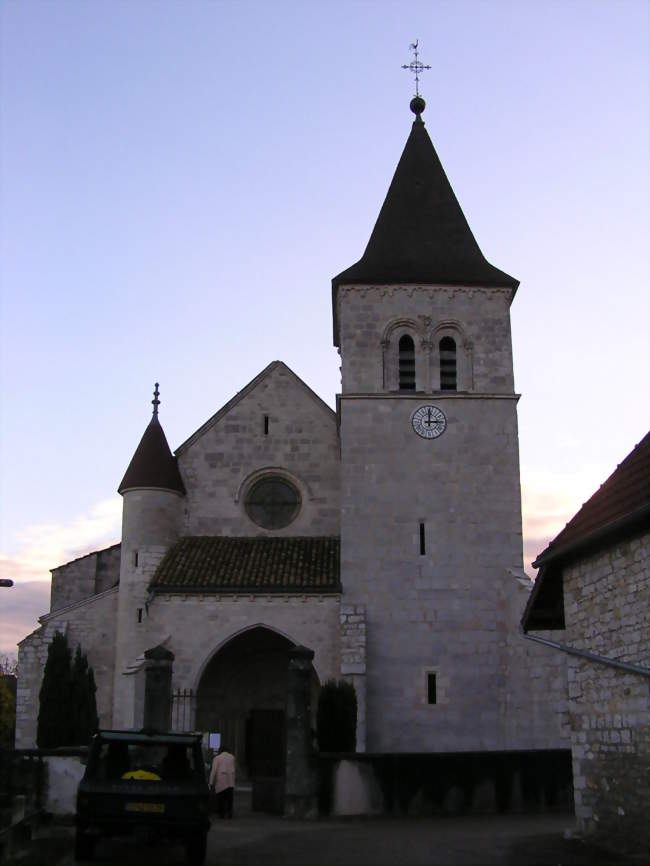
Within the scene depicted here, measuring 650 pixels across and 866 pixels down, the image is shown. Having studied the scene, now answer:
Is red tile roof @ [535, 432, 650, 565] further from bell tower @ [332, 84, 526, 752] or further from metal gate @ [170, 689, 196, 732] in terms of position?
metal gate @ [170, 689, 196, 732]

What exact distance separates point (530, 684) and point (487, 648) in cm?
130

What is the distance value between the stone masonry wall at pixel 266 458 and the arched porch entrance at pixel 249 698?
310 centimetres

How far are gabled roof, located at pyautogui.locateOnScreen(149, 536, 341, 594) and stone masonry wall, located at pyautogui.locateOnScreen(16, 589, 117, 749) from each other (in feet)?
7.28

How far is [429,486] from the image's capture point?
25734 millimetres

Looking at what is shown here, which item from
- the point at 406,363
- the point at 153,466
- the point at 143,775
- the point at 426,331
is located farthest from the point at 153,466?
the point at 143,775

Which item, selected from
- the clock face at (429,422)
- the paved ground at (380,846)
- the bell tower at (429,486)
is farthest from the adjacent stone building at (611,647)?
the clock face at (429,422)

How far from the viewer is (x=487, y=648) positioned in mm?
24422

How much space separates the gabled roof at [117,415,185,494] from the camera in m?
27.0

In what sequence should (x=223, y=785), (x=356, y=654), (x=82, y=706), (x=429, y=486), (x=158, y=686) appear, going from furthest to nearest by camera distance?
(x=429, y=486) → (x=82, y=706) → (x=356, y=654) → (x=158, y=686) → (x=223, y=785)

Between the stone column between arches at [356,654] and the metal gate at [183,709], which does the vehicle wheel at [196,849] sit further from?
the metal gate at [183,709]

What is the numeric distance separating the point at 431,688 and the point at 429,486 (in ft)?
16.1

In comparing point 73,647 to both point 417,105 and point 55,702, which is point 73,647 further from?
point 417,105

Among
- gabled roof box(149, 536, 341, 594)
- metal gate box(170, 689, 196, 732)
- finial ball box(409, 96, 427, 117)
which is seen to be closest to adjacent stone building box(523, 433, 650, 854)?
gabled roof box(149, 536, 341, 594)

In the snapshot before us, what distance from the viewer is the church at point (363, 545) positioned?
952 inches
